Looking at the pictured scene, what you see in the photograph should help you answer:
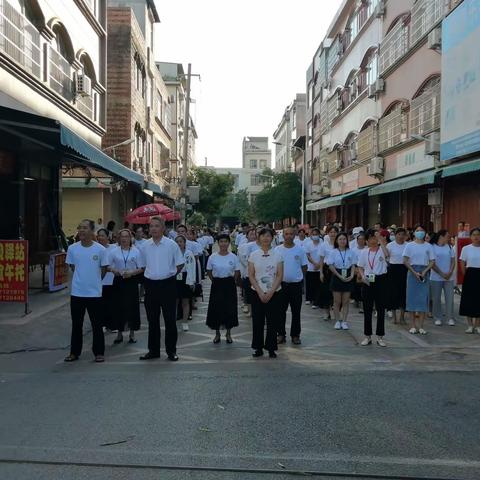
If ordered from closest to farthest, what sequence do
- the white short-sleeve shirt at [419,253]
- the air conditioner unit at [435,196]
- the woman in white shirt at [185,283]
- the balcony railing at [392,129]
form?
the white short-sleeve shirt at [419,253]
the woman in white shirt at [185,283]
the air conditioner unit at [435,196]
the balcony railing at [392,129]

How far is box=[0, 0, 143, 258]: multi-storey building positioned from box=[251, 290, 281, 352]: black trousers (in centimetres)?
514

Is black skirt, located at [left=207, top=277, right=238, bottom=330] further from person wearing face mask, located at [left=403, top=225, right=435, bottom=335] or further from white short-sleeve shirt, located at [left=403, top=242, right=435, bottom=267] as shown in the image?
white short-sleeve shirt, located at [left=403, top=242, right=435, bottom=267]

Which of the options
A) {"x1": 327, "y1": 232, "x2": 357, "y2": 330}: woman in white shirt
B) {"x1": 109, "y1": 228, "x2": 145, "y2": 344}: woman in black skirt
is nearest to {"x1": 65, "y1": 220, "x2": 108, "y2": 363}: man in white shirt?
{"x1": 109, "y1": 228, "x2": 145, "y2": 344}: woman in black skirt

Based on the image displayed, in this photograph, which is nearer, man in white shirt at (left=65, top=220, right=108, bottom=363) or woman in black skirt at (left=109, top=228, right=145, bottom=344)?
man in white shirt at (left=65, top=220, right=108, bottom=363)

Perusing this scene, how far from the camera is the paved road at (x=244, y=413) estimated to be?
4367mm

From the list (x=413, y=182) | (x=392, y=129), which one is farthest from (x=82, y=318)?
(x=392, y=129)

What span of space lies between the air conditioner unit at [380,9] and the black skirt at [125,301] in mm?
20264

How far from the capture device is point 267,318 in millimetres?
8023

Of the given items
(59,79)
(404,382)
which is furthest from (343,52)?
(404,382)

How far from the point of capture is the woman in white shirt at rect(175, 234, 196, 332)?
34.3ft

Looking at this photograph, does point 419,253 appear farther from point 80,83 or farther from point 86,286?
point 80,83

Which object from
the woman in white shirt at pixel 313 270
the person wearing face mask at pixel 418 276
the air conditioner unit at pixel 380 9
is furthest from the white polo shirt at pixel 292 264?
the air conditioner unit at pixel 380 9

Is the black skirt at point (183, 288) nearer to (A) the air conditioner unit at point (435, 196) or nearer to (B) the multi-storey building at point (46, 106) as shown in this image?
(B) the multi-storey building at point (46, 106)

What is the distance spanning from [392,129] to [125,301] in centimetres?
1751
